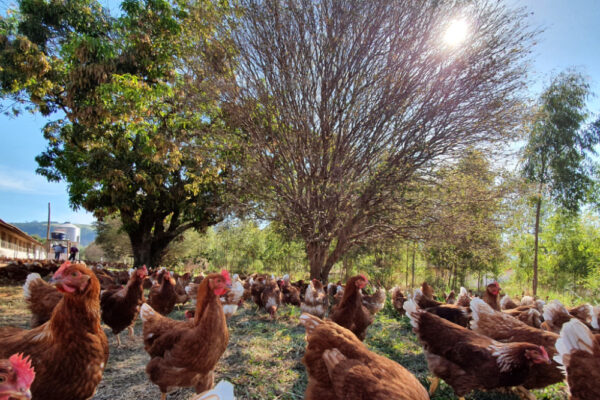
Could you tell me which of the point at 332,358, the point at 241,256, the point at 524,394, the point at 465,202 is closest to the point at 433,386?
the point at 524,394

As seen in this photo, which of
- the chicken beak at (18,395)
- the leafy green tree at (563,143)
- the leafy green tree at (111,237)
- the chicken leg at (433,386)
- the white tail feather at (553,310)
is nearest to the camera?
the chicken beak at (18,395)

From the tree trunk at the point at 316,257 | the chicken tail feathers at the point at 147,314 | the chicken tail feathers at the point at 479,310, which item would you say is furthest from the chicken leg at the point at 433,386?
the tree trunk at the point at 316,257

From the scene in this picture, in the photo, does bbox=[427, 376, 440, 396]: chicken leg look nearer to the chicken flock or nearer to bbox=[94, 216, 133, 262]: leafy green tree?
the chicken flock

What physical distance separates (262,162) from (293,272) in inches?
680

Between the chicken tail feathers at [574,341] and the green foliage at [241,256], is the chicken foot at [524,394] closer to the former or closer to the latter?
the chicken tail feathers at [574,341]

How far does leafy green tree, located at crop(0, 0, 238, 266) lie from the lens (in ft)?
25.8

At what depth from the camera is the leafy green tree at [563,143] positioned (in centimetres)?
1273

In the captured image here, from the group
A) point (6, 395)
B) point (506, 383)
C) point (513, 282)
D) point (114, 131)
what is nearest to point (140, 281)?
point (6, 395)

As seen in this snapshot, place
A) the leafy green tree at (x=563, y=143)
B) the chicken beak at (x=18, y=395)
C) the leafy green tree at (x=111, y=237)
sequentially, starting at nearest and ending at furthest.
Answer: the chicken beak at (x=18, y=395)
the leafy green tree at (x=563, y=143)
the leafy green tree at (x=111, y=237)

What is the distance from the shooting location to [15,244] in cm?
3372

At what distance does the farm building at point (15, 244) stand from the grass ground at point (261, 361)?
24.7m

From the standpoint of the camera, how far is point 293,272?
25.5 m

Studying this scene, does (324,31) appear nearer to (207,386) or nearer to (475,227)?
(475,227)

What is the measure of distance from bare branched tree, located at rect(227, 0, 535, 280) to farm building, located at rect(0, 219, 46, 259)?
23792 millimetres
